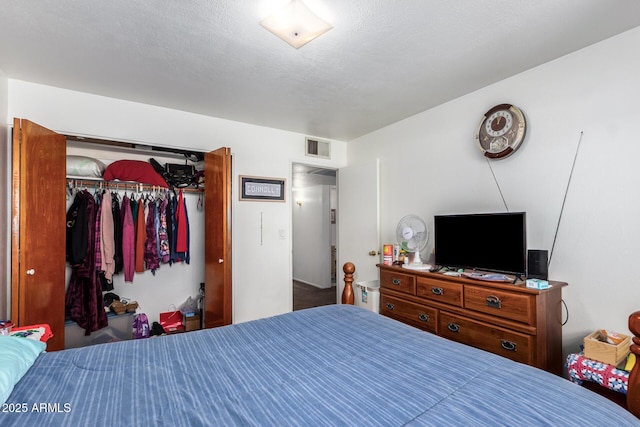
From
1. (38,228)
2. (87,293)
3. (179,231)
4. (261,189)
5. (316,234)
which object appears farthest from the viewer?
(316,234)

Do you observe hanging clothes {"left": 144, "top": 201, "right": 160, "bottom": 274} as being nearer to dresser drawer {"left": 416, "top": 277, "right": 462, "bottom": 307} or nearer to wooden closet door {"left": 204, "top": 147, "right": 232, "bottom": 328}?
wooden closet door {"left": 204, "top": 147, "right": 232, "bottom": 328}

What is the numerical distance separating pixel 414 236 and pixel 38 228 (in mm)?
2968

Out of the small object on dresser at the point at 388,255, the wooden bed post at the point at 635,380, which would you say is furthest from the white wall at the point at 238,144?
the wooden bed post at the point at 635,380

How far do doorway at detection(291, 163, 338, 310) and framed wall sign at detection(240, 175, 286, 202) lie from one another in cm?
166

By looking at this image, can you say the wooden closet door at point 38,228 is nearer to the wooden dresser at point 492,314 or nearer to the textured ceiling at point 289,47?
the textured ceiling at point 289,47

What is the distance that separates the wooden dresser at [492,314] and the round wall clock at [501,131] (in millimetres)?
1043

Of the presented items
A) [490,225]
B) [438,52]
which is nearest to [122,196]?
[438,52]

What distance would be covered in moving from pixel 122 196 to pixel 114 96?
1.06 m

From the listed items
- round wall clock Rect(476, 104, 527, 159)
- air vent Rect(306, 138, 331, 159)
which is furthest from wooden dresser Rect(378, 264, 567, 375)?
air vent Rect(306, 138, 331, 159)

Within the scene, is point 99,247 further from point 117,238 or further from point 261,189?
point 261,189

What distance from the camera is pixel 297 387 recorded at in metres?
0.99

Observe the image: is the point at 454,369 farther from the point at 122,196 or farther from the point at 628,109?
the point at 122,196

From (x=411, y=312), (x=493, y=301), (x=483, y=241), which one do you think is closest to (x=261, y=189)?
(x=411, y=312)

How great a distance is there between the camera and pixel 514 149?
2.26m
